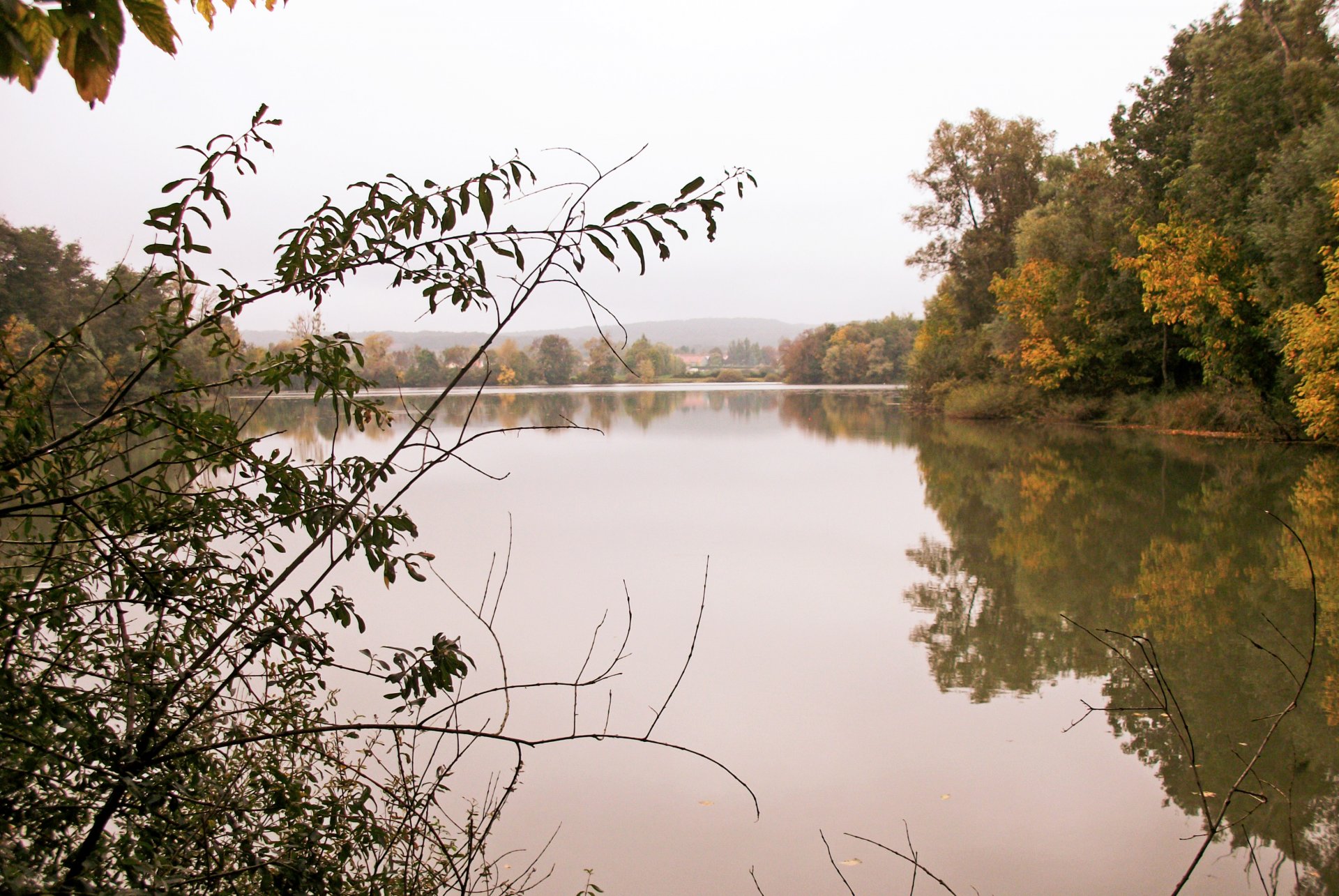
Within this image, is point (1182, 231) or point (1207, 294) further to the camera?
point (1182, 231)

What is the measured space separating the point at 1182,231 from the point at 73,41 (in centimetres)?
2167

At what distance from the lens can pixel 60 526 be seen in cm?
175

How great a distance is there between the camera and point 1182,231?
18.9 metres

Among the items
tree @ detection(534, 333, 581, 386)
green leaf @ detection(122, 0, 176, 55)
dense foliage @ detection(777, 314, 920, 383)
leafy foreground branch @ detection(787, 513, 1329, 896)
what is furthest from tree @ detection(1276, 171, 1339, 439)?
tree @ detection(534, 333, 581, 386)

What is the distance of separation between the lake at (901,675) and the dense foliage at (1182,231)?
5.21m

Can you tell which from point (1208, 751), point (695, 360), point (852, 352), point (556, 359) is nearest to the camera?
point (1208, 751)

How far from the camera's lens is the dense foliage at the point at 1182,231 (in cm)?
1529

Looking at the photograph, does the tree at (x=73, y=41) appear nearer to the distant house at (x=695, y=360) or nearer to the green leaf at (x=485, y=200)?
the green leaf at (x=485, y=200)

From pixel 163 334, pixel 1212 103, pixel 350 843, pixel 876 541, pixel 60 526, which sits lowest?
pixel 876 541

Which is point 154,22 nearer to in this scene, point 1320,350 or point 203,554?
point 203,554

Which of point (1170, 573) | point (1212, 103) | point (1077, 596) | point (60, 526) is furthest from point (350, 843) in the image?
point (1212, 103)

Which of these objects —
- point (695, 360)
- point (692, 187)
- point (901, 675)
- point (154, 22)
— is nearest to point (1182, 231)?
point (901, 675)

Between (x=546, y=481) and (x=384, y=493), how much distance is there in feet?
9.84

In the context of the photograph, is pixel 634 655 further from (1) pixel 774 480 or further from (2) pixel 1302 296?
(2) pixel 1302 296
